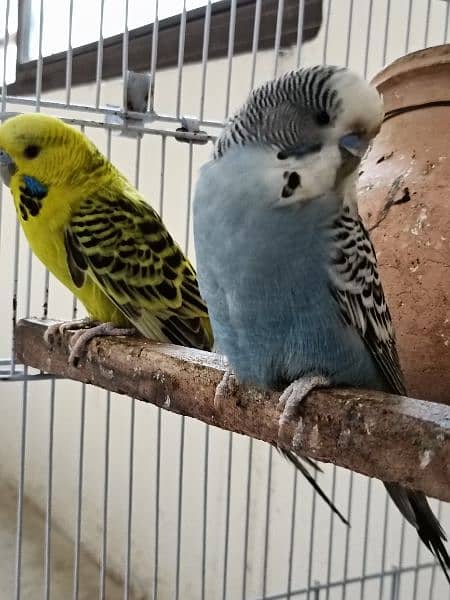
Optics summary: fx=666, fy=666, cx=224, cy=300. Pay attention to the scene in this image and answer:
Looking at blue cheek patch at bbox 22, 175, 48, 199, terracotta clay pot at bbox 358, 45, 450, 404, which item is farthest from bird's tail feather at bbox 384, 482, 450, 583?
blue cheek patch at bbox 22, 175, 48, 199

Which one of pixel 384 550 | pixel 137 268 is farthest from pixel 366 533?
pixel 137 268

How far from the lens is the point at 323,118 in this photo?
0.52m

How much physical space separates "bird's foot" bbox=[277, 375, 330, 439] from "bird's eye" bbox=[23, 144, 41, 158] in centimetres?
49

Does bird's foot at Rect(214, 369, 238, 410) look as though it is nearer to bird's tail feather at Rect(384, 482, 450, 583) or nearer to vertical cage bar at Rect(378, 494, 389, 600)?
bird's tail feather at Rect(384, 482, 450, 583)

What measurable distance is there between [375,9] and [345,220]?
2.60 ft

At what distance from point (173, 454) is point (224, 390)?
3.31ft

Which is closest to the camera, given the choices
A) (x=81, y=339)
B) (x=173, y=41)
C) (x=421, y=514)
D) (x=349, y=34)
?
(x=421, y=514)

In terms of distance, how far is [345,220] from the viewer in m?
0.55

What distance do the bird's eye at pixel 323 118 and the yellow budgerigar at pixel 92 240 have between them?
0.40 meters

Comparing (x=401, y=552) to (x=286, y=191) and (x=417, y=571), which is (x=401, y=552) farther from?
(x=286, y=191)

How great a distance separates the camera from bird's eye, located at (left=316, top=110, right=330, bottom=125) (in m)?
0.52

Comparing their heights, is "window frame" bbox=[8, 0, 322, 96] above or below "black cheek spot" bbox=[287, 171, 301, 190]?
above

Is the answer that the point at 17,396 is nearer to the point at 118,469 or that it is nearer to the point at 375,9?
the point at 118,469

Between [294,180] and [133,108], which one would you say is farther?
[133,108]
